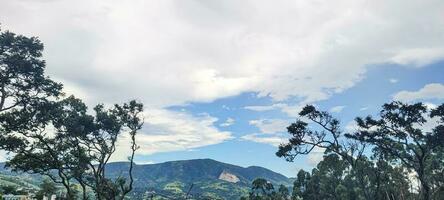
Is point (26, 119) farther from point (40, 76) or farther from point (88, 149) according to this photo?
point (88, 149)

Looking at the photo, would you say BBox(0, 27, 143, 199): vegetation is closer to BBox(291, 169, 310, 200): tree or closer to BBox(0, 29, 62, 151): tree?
BBox(0, 29, 62, 151): tree

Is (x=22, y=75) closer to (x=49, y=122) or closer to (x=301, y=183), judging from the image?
(x=49, y=122)

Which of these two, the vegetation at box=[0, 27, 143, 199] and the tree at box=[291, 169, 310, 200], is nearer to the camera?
the vegetation at box=[0, 27, 143, 199]

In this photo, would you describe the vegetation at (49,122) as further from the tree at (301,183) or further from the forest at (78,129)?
the tree at (301,183)


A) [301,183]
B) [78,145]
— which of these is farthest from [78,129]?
[301,183]

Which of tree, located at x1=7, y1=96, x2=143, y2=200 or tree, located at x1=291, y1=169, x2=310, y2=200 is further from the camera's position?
tree, located at x1=291, y1=169, x2=310, y2=200

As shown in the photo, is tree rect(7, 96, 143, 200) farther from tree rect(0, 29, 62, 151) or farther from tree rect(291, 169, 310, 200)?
tree rect(291, 169, 310, 200)

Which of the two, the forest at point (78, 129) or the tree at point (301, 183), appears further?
the tree at point (301, 183)

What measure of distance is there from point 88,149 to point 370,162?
49.0m

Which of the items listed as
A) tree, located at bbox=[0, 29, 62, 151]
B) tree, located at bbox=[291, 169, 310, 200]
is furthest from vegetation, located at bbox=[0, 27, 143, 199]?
tree, located at bbox=[291, 169, 310, 200]

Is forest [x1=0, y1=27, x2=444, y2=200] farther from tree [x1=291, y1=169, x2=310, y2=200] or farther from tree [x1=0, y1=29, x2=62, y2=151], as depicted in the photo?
tree [x1=291, y1=169, x2=310, y2=200]

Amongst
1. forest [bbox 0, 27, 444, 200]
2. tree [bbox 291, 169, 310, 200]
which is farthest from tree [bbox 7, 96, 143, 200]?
tree [bbox 291, 169, 310, 200]

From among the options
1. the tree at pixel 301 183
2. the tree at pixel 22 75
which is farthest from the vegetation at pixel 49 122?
the tree at pixel 301 183

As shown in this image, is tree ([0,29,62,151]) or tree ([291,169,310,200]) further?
tree ([291,169,310,200])
